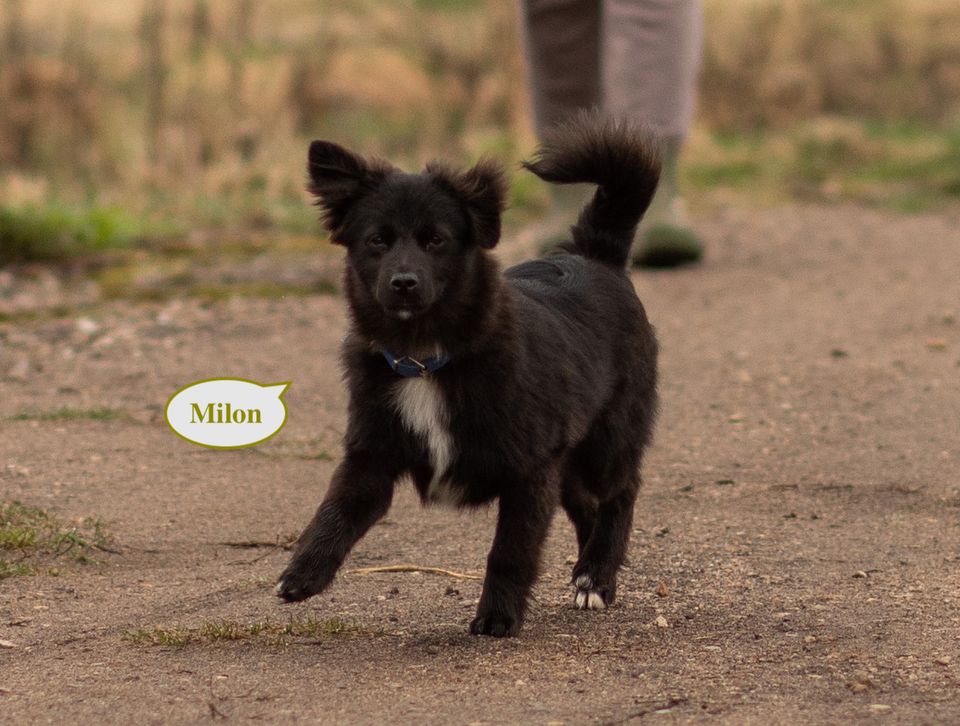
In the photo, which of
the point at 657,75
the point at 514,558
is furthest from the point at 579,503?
the point at 657,75

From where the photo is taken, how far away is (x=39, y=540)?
5004mm

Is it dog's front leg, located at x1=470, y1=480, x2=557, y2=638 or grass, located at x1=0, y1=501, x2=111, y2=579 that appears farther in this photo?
grass, located at x1=0, y1=501, x2=111, y2=579

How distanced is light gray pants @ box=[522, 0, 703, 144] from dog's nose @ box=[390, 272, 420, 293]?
4597 mm

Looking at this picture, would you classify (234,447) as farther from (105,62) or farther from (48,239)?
(105,62)

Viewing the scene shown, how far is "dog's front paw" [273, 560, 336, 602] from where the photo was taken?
4.12 m

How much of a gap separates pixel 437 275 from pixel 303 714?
1282 mm

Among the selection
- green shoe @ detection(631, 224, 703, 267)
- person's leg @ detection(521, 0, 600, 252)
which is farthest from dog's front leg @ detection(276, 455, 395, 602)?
green shoe @ detection(631, 224, 703, 267)

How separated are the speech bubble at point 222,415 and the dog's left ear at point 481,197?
157 centimetres

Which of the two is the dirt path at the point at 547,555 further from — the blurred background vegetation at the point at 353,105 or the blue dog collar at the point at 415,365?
the blurred background vegetation at the point at 353,105

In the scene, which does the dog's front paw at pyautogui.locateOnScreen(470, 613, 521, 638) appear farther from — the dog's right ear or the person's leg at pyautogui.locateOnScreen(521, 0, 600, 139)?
the person's leg at pyautogui.locateOnScreen(521, 0, 600, 139)

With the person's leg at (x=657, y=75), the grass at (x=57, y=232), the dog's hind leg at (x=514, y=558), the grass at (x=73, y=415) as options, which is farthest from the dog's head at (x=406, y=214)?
the grass at (x=57, y=232)

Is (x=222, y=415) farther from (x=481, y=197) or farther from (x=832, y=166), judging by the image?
(x=832, y=166)

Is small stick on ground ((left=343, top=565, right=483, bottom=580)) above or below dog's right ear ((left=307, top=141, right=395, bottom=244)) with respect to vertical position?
below

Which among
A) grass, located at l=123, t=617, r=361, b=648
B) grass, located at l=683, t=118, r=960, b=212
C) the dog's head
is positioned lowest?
grass, located at l=683, t=118, r=960, b=212
